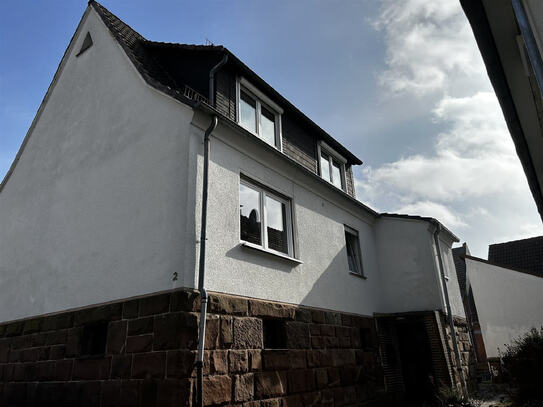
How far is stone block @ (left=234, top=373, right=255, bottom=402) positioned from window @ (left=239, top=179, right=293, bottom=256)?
90.4 inches

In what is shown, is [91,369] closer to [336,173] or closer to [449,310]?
[336,173]

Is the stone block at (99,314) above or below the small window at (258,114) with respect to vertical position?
below

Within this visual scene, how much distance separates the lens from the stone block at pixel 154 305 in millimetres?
5867

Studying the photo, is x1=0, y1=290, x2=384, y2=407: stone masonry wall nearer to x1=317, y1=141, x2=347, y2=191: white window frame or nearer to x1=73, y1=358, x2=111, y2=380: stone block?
x1=73, y1=358, x2=111, y2=380: stone block

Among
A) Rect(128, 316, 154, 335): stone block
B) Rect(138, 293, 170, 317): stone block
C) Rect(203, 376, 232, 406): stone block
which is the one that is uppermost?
Rect(138, 293, 170, 317): stone block

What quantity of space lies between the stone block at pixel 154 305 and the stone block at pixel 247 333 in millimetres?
1166

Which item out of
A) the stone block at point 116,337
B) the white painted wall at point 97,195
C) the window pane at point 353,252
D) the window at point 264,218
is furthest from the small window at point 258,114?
the stone block at point 116,337

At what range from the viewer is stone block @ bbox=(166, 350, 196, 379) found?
A: 5.39 metres

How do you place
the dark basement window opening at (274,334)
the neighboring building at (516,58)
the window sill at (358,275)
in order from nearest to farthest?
the neighboring building at (516,58)
the dark basement window opening at (274,334)
the window sill at (358,275)

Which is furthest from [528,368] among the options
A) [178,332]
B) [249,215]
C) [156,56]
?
[156,56]

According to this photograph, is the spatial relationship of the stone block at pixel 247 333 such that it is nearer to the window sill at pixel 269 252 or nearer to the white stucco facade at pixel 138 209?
the white stucco facade at pixel 138 209

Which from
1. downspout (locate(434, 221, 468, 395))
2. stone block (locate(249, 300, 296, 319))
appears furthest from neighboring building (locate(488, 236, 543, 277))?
stone block (locate(249, 300, 296, 319))

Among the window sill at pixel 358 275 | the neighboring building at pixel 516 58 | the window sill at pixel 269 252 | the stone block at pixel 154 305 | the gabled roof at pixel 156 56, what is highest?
the gabled roof at pixel 156 56

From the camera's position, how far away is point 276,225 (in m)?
8.41
